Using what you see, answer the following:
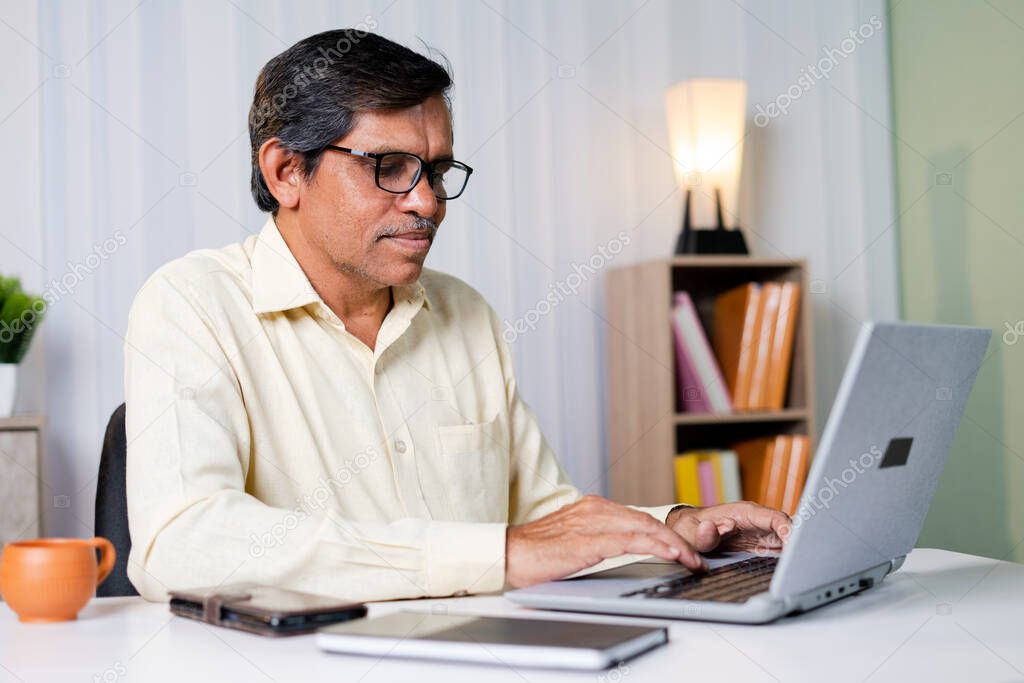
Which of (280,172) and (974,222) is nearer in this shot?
(280,172)

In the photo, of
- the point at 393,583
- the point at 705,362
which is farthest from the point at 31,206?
the point at 393,583

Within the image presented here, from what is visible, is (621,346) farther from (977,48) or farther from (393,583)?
(393,583)

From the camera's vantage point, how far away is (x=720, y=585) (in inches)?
41.8

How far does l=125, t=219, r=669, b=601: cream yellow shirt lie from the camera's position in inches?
45.4

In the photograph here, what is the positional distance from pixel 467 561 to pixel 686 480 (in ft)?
6.02

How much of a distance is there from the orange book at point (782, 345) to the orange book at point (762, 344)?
13mm

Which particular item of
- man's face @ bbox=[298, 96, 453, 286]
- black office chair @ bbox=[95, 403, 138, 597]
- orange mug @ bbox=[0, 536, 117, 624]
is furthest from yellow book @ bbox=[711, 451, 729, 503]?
orange mug @ bbox=[0, 536, 117, 624]

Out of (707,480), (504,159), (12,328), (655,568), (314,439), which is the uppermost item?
(504,159)

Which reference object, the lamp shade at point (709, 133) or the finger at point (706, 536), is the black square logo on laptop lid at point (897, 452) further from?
the lamp shade at point (709, 133)

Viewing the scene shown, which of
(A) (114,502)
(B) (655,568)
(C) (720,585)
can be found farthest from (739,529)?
(A) (114,502)

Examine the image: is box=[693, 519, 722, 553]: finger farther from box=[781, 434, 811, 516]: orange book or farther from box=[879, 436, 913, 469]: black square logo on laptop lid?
box=[781, 434, 811, 516]: orange book

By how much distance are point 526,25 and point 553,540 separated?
88.4 inches

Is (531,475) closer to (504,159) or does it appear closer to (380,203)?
(380,203)

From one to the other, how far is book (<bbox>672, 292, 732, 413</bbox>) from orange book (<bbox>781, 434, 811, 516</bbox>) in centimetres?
21
